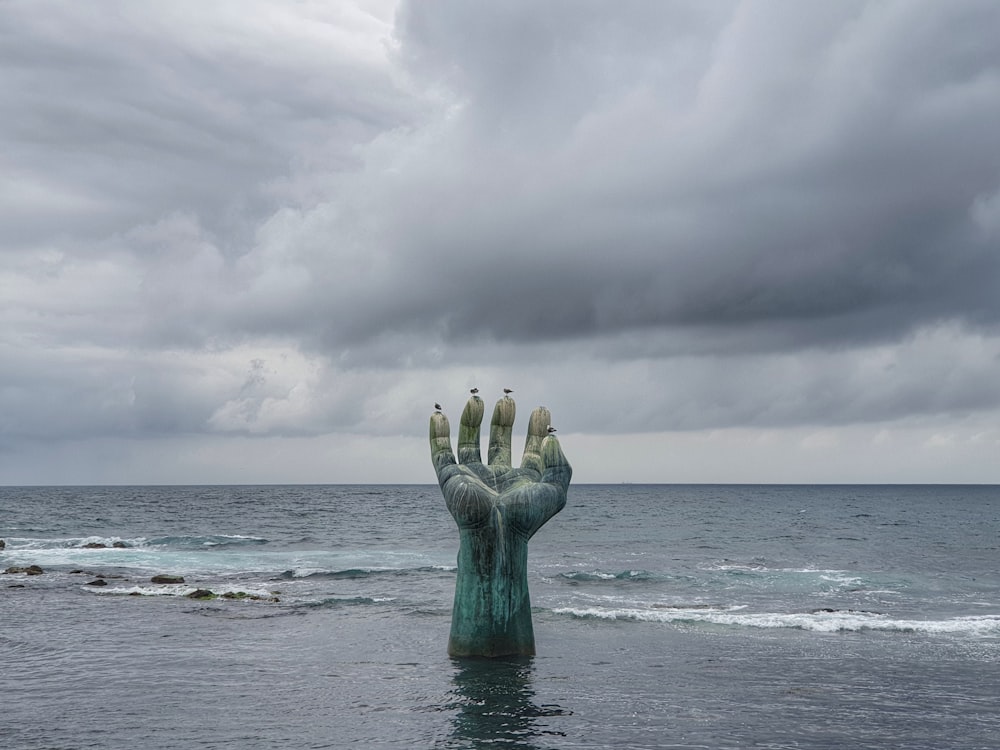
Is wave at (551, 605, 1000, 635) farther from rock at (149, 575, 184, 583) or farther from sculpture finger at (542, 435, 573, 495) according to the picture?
rock at (149, 575, 184, 583)

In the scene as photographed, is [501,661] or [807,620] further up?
[501,661]

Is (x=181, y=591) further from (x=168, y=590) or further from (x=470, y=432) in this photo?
(x=470, y=432)

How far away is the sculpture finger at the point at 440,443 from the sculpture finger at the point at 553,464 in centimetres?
149

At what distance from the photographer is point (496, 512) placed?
47.1 ft

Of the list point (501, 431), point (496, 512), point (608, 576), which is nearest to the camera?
point (496, 512)

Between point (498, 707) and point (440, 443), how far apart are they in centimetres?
428

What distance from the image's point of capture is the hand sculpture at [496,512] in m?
14.3

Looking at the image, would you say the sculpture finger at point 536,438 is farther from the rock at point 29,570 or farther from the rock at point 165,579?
the rock at point 29,570

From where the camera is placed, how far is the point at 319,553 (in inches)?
1690

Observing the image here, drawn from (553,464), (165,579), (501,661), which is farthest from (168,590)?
(553,464)

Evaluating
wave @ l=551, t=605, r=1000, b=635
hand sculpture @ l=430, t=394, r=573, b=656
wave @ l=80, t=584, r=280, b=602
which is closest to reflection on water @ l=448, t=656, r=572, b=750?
hand sculpture @ l=430, t=394, r=573, b=656

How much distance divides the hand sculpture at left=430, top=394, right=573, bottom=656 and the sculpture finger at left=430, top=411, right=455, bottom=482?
0.05 feet

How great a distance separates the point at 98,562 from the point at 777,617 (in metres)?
27.8

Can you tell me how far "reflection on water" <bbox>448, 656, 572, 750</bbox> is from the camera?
36.5ft
